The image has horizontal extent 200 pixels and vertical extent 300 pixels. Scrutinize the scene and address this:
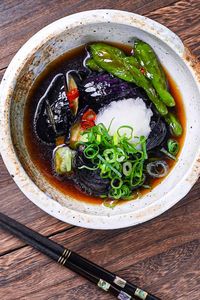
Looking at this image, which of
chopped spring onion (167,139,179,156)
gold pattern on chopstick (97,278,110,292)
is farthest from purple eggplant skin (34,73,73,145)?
gold pattern on chopstick (97,278,110,292)

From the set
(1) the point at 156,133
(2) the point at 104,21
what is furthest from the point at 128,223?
(2) the point at 104,21

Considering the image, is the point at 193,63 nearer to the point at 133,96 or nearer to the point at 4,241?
the point at 133,96

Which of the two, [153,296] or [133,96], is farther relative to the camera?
[153,296]

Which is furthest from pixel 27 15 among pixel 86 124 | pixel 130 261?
pixel 130 261

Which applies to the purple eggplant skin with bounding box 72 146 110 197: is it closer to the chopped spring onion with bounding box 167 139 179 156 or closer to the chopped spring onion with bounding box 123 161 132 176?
the chopped spring onion with bounding box 123 161 132 176

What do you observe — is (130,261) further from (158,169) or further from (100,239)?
(158,169)
